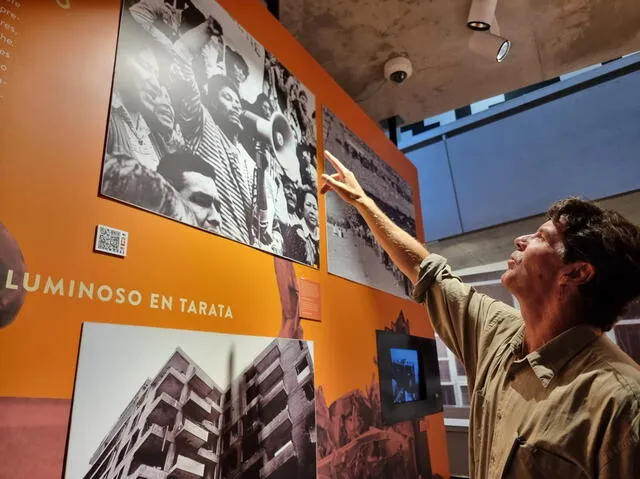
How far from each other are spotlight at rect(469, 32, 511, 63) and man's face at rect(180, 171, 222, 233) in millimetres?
2222

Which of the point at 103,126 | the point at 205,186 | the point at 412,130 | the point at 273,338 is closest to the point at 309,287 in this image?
the point at 273,338

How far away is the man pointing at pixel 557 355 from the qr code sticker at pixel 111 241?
43.4 inches

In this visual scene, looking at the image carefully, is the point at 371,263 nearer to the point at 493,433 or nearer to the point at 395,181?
the point at 395,181

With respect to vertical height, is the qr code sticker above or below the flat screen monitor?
above

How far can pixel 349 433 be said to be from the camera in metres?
1.99

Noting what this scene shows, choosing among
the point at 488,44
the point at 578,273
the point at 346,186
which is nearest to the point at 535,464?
the point at 578,273

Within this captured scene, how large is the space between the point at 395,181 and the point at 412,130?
273 cm

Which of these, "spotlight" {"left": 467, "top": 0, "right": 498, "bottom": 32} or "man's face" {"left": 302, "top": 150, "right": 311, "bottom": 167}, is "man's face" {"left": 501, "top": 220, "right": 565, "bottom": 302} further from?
"spotlight" {"left": 467, "top": 0, "right": 498, "bottom": 32}

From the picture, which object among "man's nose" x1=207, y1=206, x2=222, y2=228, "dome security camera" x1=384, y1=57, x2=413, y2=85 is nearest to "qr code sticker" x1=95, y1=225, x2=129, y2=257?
"man's nose" x1=207, y1=206, x2=222, y2=228

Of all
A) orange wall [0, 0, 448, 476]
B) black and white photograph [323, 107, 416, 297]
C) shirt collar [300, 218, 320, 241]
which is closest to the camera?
orange wall [0, 0, 448, 476]

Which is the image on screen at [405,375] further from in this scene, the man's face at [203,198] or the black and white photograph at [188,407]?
the man's face at [203,198]

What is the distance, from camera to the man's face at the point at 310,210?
6.69 feet

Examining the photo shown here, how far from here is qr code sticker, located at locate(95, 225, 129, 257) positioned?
3.67 feet

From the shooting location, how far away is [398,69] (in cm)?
330
